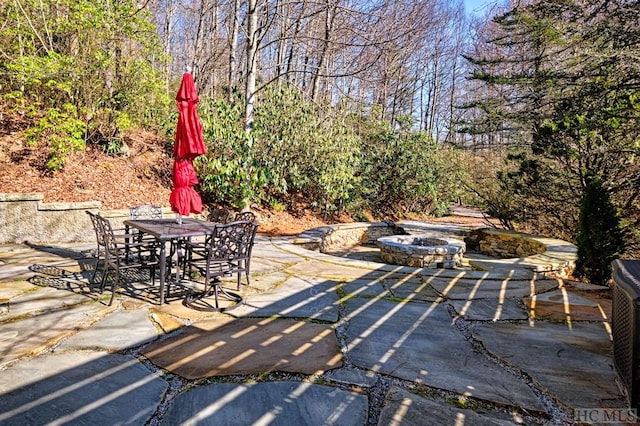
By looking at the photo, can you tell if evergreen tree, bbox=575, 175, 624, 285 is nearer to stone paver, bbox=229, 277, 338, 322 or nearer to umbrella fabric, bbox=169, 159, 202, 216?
stone paver, bbox=229, 277, 338, 322

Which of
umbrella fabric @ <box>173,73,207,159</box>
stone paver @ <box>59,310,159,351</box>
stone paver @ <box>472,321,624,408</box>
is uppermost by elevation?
umbrella fabric @ <box>173,73,207,159</box>

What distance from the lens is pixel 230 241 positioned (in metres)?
3.49

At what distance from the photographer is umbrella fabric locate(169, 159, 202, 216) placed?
151 inches

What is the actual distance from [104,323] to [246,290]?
1314 mm

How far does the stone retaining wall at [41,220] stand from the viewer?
576cm

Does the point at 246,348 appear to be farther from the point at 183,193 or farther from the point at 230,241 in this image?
the point at 183,193

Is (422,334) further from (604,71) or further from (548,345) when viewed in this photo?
(604,71)

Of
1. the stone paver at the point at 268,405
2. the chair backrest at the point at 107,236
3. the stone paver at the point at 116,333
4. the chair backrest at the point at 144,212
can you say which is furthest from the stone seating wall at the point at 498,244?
the stone paver at the point at 116,333

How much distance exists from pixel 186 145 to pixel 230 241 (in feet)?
3.64

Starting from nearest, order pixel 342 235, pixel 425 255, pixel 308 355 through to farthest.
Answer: pixel 308 355
pixel 425 255
pixel 342 235

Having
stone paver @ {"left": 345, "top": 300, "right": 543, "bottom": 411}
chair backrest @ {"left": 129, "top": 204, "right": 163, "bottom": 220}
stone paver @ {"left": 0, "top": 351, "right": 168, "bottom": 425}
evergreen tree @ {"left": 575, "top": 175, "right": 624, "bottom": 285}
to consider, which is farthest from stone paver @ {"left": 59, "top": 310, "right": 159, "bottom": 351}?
evergreen tree @ {"left": 575, "top": 175, "right": 624, "bottom": 285}

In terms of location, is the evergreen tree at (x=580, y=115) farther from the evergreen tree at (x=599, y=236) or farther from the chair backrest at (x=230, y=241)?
the chair backrest at (x=230, y=241)

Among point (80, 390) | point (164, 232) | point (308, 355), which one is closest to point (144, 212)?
point (164, 232)

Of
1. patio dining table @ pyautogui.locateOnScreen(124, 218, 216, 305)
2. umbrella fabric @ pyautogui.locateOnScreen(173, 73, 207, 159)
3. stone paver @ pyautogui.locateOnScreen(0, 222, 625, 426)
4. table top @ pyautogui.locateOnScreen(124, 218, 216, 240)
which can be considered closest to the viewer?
stone paver @ pyautogui.locateOnScreen(0, 222, 625, 426)
